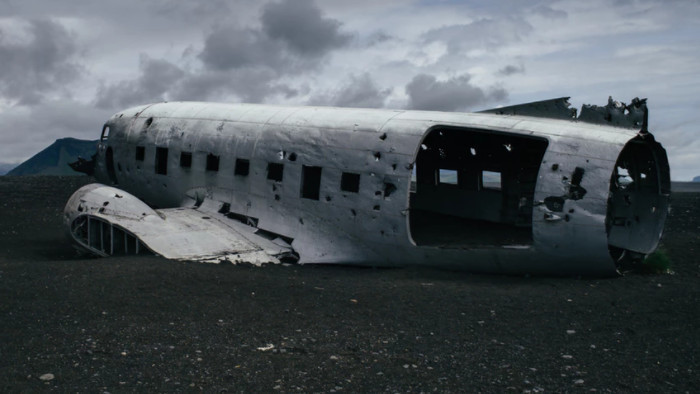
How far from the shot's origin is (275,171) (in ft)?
47.4

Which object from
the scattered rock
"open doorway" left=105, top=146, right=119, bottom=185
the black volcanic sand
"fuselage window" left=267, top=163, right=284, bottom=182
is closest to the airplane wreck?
"fuselage window" left=267, top=163, right=284, bottom=182

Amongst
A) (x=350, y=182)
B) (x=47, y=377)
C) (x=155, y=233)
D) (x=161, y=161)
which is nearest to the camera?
(x=47, y=377)

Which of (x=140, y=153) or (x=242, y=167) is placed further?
(x=140, y=153)

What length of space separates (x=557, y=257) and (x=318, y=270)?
16.8 ft

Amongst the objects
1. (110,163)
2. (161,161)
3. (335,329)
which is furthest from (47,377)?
(110,163)

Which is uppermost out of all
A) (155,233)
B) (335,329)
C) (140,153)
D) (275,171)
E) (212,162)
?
(140,153)

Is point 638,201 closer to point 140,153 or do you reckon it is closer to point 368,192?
point 368,192

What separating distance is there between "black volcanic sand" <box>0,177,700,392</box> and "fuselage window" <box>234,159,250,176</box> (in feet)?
9.88

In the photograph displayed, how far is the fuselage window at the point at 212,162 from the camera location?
15.6 m

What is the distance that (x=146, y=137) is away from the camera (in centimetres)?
1733

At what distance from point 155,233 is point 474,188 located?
9574mm

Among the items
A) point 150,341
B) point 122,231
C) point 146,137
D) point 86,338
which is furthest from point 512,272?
point 146,137

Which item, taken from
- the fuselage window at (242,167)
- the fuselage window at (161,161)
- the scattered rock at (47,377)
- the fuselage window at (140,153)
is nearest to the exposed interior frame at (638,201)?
the fuselage window at (242,167)

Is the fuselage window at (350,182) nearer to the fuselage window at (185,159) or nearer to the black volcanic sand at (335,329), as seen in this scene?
the black volcanic sand at (335,329)
